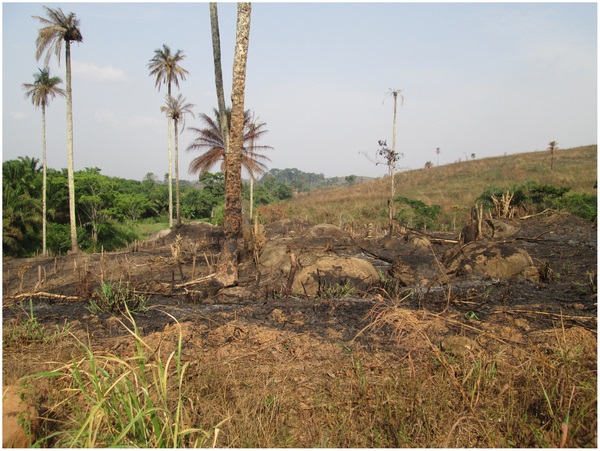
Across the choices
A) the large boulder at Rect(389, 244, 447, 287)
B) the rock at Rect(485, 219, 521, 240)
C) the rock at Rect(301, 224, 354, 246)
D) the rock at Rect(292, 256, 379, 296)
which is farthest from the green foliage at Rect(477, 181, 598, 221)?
the rock at Rect(292, 256, 379, 296)

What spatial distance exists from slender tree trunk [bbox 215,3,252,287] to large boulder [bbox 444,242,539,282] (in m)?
3.84

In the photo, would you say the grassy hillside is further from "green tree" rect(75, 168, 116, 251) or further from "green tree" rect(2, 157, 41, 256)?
"green tree" rect(2, 157, 41, 256)

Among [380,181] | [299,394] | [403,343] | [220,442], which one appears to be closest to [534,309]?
[403,343]

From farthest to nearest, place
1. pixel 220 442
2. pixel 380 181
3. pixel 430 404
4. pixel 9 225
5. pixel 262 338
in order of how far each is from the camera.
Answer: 1. pixel 380 181
2. pixel 9 225
3. pixel 262 338
4. pixel 430 404
5. pixel 220 442

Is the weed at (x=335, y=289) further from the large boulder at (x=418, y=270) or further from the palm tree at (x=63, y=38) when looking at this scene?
the palm tree at (x=63, y=38)

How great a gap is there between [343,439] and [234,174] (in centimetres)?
626

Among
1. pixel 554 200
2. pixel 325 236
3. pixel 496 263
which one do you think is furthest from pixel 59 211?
pixel 554 200

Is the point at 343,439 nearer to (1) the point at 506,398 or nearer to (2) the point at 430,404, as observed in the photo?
(2) the point at 430,404

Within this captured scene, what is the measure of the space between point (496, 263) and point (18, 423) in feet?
21.1

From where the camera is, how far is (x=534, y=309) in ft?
14.8

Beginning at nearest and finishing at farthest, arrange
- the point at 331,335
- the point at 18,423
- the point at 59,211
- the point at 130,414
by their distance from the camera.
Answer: the point at 130,414 < the point at 18,423 < the point at 331,335 < the point at 59,211

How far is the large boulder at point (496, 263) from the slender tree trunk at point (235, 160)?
3843 mm

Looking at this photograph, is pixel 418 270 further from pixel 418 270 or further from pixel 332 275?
pixel 332 275

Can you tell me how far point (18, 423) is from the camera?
8.65 feet
